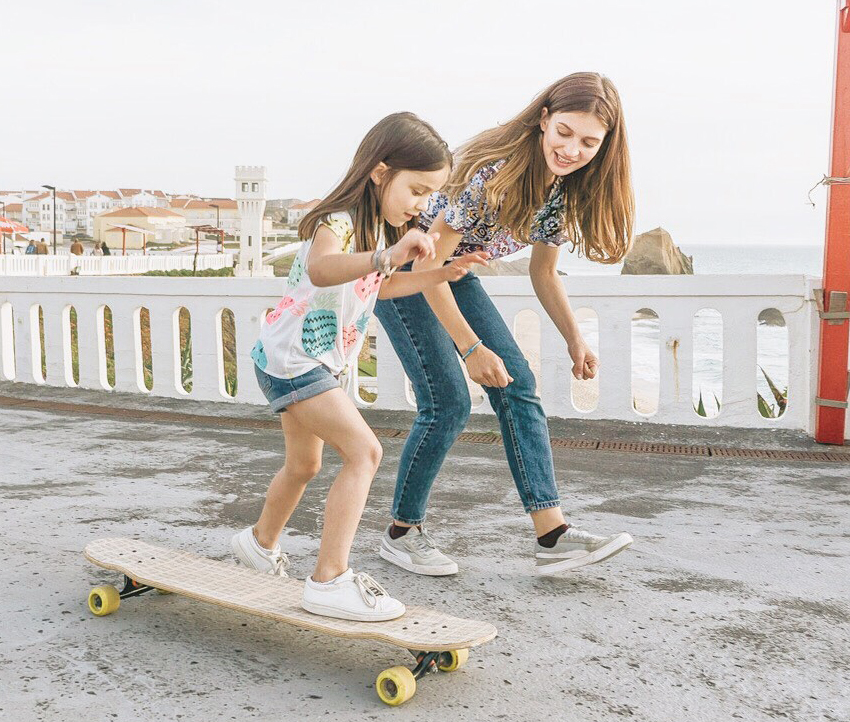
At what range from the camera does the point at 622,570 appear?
11.1ft

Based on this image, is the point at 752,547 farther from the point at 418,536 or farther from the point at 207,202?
the point at 207,202

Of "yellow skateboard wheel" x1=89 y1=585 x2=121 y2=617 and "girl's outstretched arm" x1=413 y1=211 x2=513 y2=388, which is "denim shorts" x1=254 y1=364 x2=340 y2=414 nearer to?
"girl's outstretched arm" x1=413 y1=211 x2=513 y2=388

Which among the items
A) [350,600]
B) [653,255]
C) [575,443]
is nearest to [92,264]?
[653,255]

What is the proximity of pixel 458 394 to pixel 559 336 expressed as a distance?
291cm

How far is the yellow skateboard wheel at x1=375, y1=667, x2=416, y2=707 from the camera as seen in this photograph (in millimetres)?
2250

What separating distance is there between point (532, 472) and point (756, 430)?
10.3 ft

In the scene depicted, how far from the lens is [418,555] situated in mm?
3285

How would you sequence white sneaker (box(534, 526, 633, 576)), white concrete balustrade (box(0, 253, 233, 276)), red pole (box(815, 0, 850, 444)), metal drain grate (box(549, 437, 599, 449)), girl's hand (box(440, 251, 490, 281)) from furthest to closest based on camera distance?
white concrete balustrade (box(0, 253, 233, 276)) → metal drain grate (box(549, 437, 599, 449)) → red pole (box(815, 0, 850, 444)) → white sneaker (box(534, 526, 633, 576)) → girl's hand (box(440, 251, 490, 281))

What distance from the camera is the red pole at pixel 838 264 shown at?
17.1ft

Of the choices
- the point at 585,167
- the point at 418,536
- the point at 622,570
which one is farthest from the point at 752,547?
the point at 585,167

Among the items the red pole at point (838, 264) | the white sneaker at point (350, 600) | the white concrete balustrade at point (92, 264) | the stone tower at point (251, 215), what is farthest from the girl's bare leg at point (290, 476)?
the stone tower at point (251, 215)

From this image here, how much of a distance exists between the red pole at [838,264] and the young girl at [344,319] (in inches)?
132

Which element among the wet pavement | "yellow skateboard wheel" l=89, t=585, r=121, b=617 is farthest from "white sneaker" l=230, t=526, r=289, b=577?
"yellow skateboard wheel" l=89, t=585, r=121, b=617

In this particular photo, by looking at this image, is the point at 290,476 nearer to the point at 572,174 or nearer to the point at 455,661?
the point at 455,661
